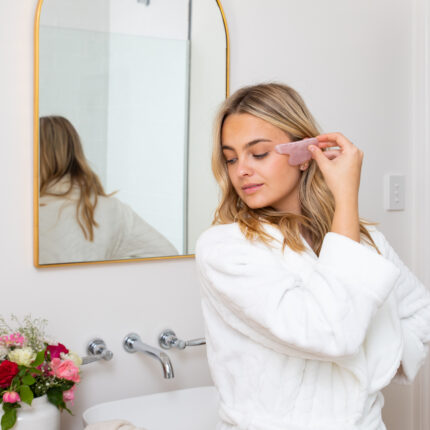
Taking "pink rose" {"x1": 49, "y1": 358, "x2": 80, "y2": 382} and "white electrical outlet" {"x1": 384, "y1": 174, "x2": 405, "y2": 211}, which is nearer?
"pink rose" {"x1": 49, "y1": 358, "x2": 80, "y2": 382}

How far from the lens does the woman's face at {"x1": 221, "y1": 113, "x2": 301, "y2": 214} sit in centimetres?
110

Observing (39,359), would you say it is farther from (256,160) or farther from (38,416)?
(256,160)

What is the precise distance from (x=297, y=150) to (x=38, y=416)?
786 mm

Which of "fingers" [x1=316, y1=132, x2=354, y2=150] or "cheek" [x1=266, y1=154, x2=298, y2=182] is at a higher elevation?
"fingers" [x1=316, y1=132, x2=354, y2=150]

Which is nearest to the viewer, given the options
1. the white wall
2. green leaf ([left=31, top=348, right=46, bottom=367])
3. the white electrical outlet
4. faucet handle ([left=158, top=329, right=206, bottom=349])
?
green leaf ([left=31, top=348, right=46, bottom=367])

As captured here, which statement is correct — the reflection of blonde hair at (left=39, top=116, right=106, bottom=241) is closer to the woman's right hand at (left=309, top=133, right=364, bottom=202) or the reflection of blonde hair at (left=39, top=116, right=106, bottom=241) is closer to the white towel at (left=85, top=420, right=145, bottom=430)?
the white towel at (left=85, top=420, right=145, bottom=430)

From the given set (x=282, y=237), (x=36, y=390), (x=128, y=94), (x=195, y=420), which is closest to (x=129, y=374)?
(x=195, y=420)

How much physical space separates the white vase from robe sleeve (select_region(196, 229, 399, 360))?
1.52 feet

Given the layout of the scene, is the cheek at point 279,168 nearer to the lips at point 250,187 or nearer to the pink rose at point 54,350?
the lips at point 250,187

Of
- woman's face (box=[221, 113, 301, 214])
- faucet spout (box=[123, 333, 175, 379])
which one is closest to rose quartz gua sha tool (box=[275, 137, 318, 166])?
woman's face (box=[221, 113, 301, 214])

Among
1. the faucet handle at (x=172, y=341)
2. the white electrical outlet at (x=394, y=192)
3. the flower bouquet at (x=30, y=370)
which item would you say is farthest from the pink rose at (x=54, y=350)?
the white electrical outlet at (x=394, y=192)

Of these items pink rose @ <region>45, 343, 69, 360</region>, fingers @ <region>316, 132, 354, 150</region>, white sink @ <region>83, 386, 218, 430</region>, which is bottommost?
white sink @ <region>83, 386, 218, 430</region>

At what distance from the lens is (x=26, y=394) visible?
1.08m

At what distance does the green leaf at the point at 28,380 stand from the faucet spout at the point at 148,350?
33 cm
